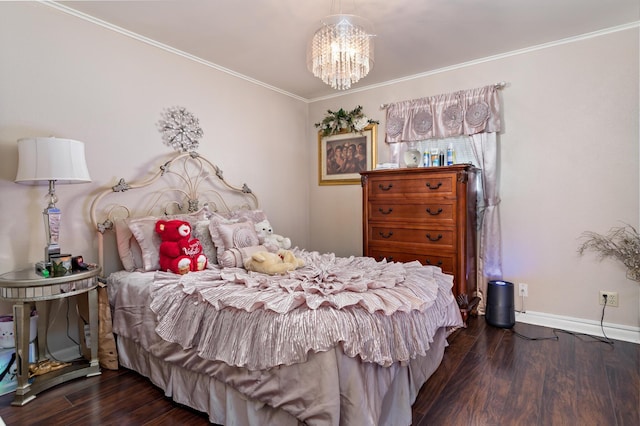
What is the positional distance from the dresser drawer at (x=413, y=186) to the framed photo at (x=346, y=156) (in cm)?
72

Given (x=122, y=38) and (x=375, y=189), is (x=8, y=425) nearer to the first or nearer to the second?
(x=122, y=38)

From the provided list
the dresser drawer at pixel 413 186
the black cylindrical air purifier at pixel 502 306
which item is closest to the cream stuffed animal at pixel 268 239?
the dresser drawer at pixel 413 186

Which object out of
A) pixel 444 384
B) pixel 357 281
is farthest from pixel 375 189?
pixel 444 384

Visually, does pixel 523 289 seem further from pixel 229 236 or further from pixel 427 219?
pixel 229 236

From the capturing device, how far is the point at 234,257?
2504 mm

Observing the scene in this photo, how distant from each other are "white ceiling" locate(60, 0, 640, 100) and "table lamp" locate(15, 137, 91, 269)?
3.60 feet

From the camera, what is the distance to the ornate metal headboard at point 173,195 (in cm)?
260

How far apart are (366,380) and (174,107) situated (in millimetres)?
2807

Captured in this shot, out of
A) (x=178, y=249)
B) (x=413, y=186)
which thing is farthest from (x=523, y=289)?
(x=178, y=249)

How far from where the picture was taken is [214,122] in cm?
340

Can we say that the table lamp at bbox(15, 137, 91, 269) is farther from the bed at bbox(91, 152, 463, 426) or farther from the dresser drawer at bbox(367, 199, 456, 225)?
the dresser drawer at bbox(367, 199, 456, 225)

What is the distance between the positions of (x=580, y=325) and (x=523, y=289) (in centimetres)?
50

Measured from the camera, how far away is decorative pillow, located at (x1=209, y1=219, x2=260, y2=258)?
8.64 ft

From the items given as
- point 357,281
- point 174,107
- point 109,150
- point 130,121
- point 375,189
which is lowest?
point 357,281
